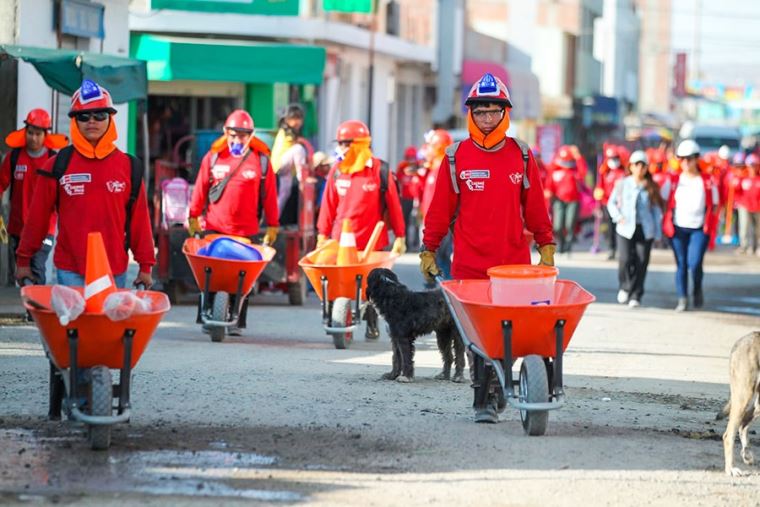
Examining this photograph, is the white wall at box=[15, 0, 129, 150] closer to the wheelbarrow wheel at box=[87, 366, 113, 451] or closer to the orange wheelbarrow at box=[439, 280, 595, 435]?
the orange wheelbarrow at box=[439, 280, 595, 435]

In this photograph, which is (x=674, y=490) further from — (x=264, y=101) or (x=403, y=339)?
(x=264, y=101)

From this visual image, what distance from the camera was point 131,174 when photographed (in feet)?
32.8

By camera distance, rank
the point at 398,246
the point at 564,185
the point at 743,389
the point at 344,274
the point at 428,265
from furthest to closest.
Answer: the point at 564,185, the point at 398,246, the point at 344,274, the point at 428,265, the point at 743,389

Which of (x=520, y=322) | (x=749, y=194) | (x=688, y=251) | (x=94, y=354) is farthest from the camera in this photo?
(x=749, y=194)

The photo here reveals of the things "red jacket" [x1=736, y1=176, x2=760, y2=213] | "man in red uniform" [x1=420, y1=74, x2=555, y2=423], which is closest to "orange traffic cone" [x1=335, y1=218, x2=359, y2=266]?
"man in red uniform" [x1=420, y1=74, x2=555, y2=423]

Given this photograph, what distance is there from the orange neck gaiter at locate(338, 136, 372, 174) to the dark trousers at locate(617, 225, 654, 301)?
22.7ft

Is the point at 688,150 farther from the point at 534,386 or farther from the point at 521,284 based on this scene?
the point at 534,386

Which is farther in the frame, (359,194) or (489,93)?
(359,194)

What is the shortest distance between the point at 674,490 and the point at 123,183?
12.4ft

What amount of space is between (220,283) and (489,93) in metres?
4.77

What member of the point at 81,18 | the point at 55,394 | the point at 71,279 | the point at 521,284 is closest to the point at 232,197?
the point at 71,279

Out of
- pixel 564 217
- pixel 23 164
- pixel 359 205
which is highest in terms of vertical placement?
pixel 23 164

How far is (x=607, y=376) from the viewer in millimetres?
13391

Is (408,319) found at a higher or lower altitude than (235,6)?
lower
